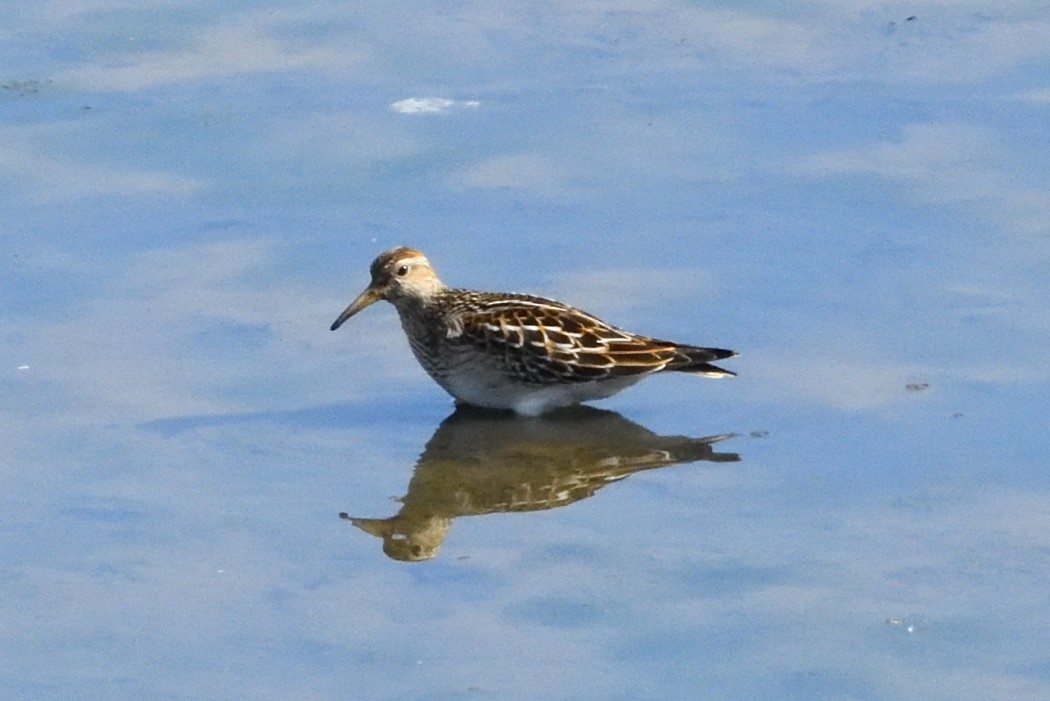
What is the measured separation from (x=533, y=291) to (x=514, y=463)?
1642 millimetres

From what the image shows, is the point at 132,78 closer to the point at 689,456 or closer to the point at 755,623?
the point at 689,456

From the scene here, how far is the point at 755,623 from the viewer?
777 cm

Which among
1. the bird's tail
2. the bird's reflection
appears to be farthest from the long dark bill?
the bird's tail

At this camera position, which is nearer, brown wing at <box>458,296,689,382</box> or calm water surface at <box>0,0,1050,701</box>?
calm water surface at <box>0,0,1050,701</box>

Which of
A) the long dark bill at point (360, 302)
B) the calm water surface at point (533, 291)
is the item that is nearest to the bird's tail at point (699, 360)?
the calm water surface at point (533, 291)

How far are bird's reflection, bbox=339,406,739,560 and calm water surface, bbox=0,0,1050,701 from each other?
0.03 meters

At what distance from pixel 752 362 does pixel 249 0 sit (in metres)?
5.68

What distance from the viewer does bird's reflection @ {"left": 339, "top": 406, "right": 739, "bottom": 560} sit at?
887 centimetres

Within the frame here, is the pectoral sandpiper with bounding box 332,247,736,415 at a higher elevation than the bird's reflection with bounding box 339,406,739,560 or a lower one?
higher

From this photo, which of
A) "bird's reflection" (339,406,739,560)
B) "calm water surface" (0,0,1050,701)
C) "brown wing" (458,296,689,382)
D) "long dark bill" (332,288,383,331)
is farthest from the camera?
"long dark bill" (332,288,383,331)

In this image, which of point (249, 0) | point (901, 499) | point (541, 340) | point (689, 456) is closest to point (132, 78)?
point (249, 0)

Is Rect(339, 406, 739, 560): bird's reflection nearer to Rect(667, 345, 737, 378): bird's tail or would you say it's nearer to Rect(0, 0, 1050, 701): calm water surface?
Rect(0, 0, 1050, 701): calm water surface

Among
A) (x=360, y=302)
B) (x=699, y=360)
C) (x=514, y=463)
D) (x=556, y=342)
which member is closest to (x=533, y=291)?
(x=556, y=342)

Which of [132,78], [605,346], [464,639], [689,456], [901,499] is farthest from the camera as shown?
[132,78]
